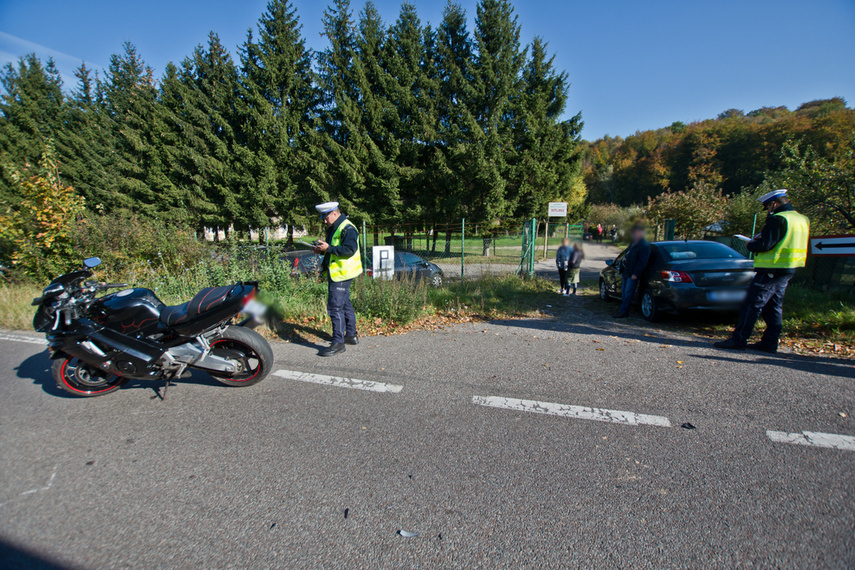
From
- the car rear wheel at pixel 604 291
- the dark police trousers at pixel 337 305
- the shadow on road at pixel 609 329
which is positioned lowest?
the shadow on road at pixel 609 329

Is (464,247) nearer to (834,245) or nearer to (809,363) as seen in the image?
(834,245)

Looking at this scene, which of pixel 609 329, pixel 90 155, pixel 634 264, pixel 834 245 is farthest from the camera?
pixel 90 155

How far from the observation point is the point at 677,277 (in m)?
6.26

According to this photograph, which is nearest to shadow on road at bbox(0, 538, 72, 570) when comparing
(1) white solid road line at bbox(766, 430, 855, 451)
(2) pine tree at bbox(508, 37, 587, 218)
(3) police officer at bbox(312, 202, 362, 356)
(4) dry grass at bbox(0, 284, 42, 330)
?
(3) police officer at bbox(312, 202, 362, 356)

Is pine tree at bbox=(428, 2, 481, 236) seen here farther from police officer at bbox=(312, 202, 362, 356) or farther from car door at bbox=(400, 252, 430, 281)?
police officer at bbox=(312, 202, 362, 356)

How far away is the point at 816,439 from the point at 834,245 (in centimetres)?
574

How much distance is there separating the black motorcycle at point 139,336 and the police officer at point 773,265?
5674mm

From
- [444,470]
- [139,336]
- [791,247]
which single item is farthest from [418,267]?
[444,470]

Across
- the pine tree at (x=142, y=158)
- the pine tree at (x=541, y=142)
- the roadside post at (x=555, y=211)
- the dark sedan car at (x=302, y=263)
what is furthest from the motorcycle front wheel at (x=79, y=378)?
the pine tree at (x=142, y=158)

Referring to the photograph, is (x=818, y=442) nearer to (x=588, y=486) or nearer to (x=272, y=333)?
(x=588, y=486)

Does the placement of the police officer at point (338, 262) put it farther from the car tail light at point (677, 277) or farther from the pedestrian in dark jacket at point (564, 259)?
the pedestrian in dark jacket at point (564, 259)

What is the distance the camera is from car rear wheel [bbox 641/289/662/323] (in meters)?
6.65

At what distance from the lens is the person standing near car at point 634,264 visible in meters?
7.11

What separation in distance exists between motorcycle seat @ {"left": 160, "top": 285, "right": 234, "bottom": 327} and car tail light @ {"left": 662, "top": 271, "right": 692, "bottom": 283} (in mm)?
6288
